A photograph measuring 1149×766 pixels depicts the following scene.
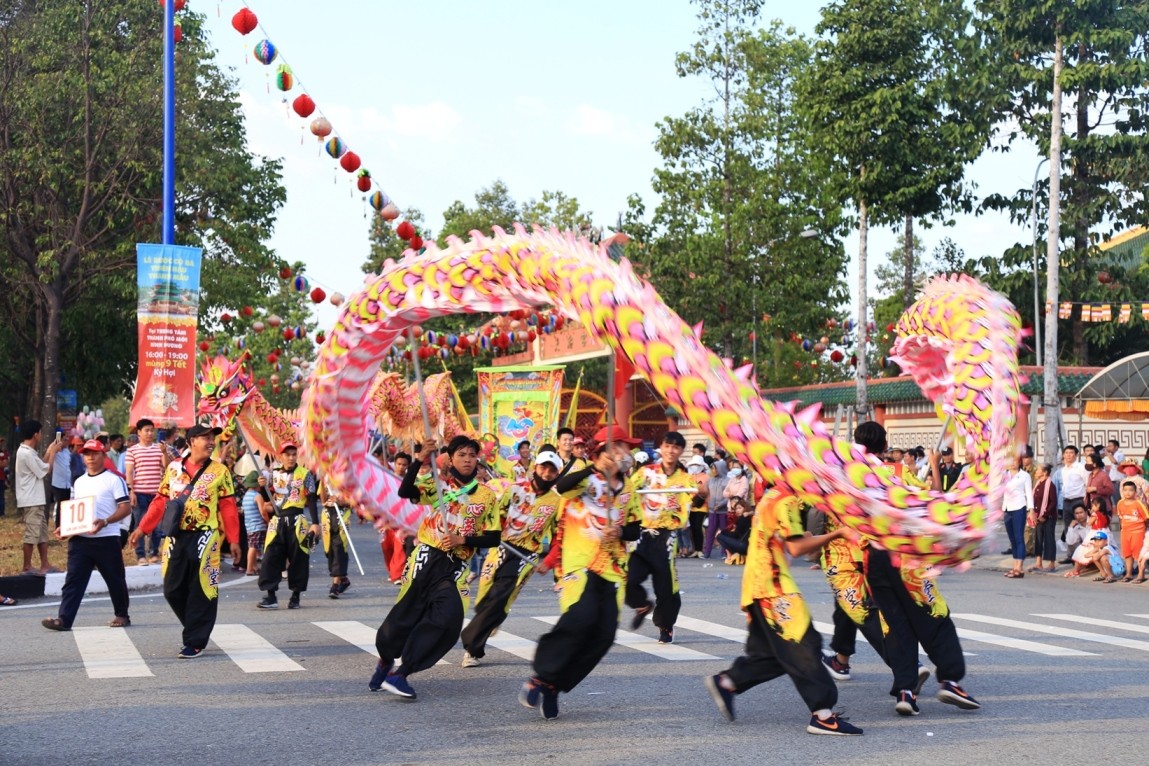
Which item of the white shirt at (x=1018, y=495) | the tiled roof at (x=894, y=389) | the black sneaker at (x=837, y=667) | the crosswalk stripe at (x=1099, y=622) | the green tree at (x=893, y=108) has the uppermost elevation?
the green tree at (x=893, y=108)

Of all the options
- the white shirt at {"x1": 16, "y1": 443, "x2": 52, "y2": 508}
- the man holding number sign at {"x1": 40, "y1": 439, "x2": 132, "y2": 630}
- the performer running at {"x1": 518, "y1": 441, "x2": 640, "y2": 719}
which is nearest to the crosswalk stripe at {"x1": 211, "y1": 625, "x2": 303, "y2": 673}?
the man holding number sign at {"x1": 40, "y1": 439, "x2": 132, "y2": 630}

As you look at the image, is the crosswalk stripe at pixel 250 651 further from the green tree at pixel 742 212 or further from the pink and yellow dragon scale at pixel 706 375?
the green tree at pixel 742 212

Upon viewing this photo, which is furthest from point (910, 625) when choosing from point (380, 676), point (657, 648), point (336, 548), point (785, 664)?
point (336, 548)

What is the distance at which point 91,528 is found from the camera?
1163 centimetres

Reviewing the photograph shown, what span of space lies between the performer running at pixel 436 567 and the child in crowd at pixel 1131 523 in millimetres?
10891

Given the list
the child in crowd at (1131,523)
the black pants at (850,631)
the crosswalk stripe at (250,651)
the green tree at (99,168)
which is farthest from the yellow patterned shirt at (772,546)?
the green tree at (99,168)

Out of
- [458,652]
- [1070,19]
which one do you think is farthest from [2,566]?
[1070,19]

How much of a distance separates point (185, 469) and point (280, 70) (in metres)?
6.22

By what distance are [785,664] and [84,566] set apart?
6499 millimetres

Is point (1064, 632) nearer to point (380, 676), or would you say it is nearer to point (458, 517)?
point (458, 517)

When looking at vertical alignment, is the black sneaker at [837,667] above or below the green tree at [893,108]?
below

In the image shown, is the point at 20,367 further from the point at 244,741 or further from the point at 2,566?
the point at 244,741

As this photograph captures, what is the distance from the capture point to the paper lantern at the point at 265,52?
52.9ft

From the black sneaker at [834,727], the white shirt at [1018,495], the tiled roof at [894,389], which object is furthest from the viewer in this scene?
the tiled roof at [894,389]
